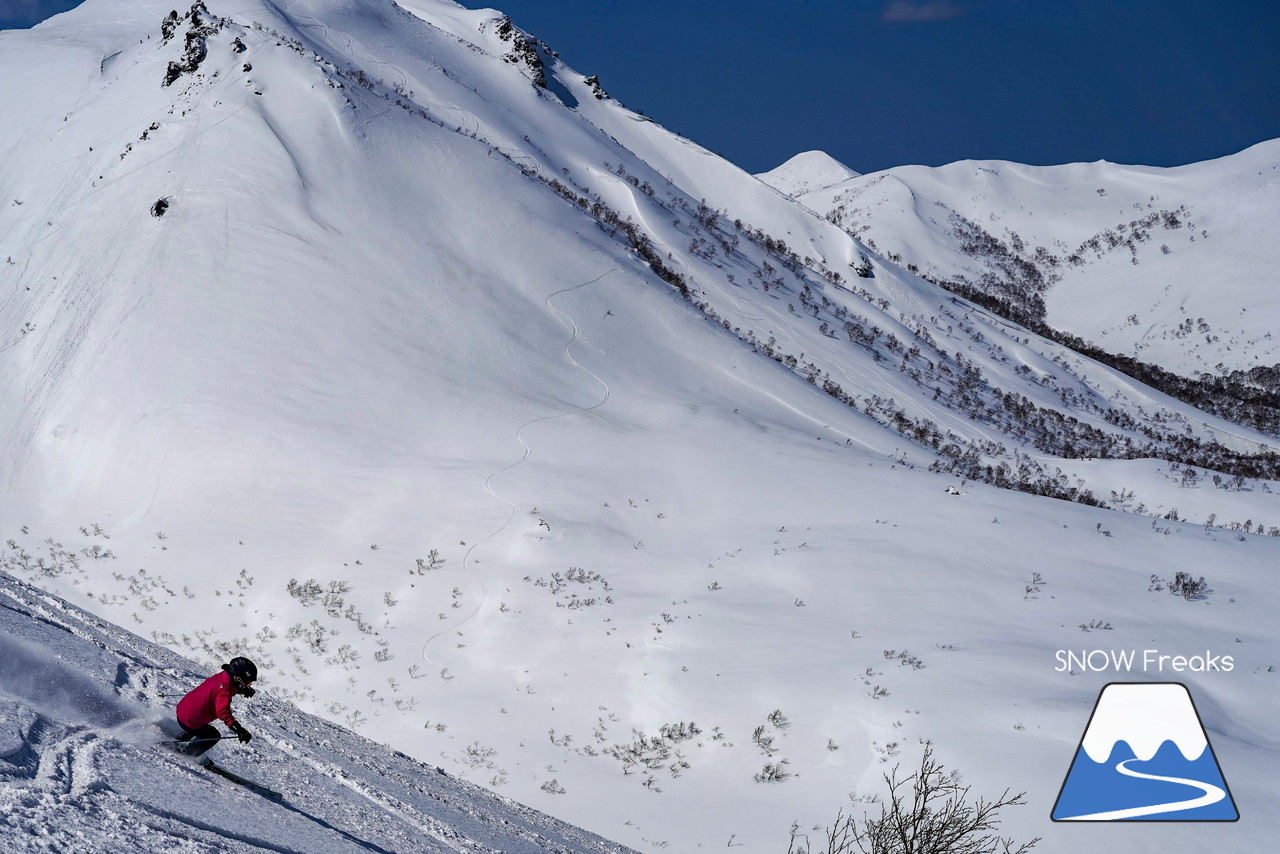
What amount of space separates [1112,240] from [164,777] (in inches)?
3714

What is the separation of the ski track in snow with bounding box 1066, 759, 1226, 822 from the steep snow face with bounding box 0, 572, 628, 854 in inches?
212

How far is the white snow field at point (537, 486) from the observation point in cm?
1243

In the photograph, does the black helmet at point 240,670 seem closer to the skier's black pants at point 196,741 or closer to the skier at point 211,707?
the skier at point 211,707

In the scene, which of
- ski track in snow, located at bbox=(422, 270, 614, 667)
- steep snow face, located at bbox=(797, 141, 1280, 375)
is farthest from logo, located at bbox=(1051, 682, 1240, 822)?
steep snow face, located at bbox=(797, 141, 1280, 375)

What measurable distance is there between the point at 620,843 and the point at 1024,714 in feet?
18.4

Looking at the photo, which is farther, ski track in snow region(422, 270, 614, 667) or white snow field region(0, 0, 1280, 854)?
ski track in snow region(422, 270, 614, 667)

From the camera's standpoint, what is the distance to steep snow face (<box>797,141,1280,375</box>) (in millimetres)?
68562

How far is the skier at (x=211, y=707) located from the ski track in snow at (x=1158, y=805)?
8.83 m

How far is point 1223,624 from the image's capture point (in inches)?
602

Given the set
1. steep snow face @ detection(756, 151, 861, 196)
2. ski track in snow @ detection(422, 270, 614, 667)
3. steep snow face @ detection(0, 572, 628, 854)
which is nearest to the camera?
steep snow face @ detection(0, 572, 628, 854)

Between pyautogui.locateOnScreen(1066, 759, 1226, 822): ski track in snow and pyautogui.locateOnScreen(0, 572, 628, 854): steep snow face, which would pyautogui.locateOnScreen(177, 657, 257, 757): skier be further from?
pyautogui.locateOnScreen(1066, 759, 1226, 822): ski track in snow

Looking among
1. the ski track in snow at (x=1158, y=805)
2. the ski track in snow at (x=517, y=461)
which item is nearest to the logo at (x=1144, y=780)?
the ski track in snow at (x=1158, y=805)

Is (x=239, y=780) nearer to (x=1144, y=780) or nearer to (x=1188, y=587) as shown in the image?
(x=1144, y=780)

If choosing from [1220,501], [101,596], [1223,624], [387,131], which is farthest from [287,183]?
[1220,501]
